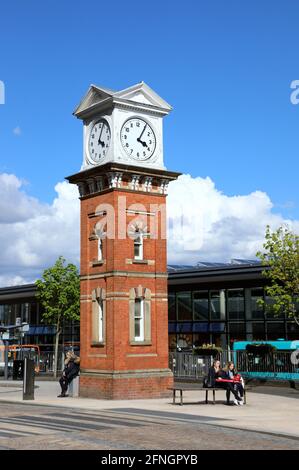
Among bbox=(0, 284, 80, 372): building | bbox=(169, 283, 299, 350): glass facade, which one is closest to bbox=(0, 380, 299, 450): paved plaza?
bbox=(169, 283, 299, 350): glass facade

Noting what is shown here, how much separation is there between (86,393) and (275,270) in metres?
12.9

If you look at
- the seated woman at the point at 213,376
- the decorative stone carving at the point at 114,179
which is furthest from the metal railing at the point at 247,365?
the decorative stone carving at the point at 114,179

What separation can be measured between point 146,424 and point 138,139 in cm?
1442

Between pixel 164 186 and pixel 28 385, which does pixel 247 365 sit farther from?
pixel 28 385

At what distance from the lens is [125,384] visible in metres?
27.7

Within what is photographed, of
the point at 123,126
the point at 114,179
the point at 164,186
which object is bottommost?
the point at 114,179

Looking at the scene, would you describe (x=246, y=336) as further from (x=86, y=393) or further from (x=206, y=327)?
(x=86, y=393)

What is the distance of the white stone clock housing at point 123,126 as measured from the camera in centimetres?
2886

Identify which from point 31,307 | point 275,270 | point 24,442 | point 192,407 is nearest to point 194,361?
point 275,270

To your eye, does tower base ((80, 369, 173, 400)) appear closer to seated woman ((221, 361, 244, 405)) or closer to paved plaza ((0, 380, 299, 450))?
paved plaza ((0, 380, 299, 450))

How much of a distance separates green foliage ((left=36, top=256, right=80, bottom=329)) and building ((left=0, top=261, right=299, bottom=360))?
15.6 ft

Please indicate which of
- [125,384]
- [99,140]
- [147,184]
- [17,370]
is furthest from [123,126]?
[17,370]

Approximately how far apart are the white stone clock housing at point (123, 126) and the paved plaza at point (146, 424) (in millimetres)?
10413

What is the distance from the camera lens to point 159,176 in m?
29.9
